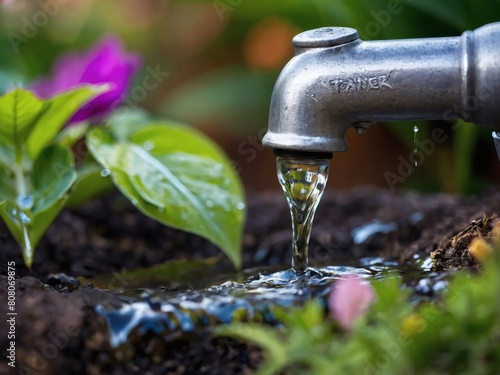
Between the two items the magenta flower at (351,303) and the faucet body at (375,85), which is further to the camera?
the faucet body at (375,85)

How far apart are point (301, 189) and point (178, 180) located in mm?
284

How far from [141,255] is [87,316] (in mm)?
623

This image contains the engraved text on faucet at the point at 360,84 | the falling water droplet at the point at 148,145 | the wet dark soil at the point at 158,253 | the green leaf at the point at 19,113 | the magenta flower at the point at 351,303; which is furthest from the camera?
the falling water droplet at the point at 148,145

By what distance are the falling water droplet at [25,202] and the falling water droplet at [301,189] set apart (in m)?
0.39

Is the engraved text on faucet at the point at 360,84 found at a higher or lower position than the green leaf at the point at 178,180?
higher

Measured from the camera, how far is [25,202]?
1.12m

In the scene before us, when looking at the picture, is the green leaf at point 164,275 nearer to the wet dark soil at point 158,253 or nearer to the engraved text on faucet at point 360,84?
the wet dark soil at point 158,253

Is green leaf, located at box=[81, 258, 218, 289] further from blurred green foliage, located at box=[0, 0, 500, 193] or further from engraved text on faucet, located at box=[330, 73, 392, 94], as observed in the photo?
blurred green foliage, located at box=[0, 0, 500, 193]

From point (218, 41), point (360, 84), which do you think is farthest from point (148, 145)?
point (218, 41)

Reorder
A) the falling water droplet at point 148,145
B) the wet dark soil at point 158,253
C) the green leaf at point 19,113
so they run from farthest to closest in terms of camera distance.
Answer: the falling water droplet at point 148,145 < the green leaf at point 19,113 < the wet dark soil at point 158,253

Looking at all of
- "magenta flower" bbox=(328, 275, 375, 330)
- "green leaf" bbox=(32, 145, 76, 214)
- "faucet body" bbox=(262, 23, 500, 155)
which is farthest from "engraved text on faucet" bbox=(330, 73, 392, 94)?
"green leaf" bbox=(32, 145, 76, 214)

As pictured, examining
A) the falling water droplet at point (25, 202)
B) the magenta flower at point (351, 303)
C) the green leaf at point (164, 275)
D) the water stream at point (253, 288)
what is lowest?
the green leaf at point (164, 275)

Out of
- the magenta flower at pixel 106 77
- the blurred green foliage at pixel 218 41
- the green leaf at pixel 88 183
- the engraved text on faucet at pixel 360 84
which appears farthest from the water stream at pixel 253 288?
the blurred green foliage at pixel 218 41

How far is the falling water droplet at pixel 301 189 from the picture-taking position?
0.97 metres
